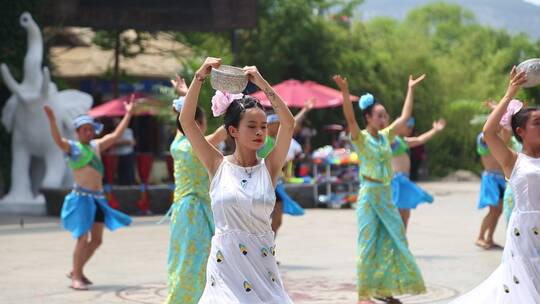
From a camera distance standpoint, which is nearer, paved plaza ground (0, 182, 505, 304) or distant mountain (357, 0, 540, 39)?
paved plaza ground (0, 182, 505, 304)

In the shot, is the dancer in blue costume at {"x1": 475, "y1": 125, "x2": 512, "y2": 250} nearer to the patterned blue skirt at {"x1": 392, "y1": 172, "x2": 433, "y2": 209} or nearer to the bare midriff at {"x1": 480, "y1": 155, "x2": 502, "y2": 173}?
the bare midriff at {"x1": 480, "y1": 155, "x2": 502, "y2": 173}

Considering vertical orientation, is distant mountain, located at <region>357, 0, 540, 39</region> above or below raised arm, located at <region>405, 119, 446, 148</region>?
below

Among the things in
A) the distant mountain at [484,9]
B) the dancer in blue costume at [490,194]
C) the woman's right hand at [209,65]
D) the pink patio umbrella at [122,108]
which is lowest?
the distant mountain at [484,9]

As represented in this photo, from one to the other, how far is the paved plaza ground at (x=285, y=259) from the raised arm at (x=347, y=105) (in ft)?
4.58

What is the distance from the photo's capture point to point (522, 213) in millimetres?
6102

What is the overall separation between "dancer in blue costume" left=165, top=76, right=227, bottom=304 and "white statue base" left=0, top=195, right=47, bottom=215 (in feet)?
34.8

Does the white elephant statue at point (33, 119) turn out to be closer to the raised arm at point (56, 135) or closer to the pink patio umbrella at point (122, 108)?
the pink patio umbrella at point (122, 108)

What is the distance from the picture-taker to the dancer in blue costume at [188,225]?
7.09 metres

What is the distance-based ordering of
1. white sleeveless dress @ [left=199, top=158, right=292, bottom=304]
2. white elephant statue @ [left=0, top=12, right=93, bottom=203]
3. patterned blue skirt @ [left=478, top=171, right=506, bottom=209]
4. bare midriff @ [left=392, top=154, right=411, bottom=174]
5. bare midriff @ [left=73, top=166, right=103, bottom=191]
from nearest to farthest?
1. white sleeveless dress @ [left=199, top=158, right=292, bottom=304]
2. bare midriff @ [left=73, top=166, right=103, bottom=191]
3. bare midriff @ [left=392, top=154, right=411, bottom=174]
4. patterned blue skirt @ [left=478, top=171, right=506, bottom=209]
5. white elephant statue @ [left=0, top=12, right=93, bottom=203]

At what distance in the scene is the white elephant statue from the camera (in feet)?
58.3

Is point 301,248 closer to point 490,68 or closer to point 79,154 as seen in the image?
point 79,154

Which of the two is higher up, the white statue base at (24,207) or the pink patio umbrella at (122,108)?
the pink patio umbrella at (122,108)

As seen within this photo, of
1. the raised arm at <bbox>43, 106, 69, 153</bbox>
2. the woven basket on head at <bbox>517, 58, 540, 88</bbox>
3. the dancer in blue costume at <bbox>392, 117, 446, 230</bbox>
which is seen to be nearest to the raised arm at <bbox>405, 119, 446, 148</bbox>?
the dancer in blue costume at <bbox>392, 117, 446, 230</bbox>

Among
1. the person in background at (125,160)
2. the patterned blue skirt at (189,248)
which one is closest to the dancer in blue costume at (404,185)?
the patterned blue skirt at (189,248)
